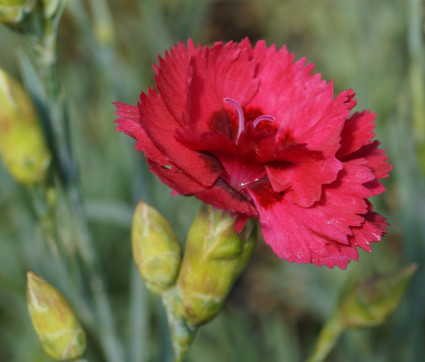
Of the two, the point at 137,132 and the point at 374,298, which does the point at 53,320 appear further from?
the point at 374,298

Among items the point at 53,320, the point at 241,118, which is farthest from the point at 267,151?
the point at 53,320

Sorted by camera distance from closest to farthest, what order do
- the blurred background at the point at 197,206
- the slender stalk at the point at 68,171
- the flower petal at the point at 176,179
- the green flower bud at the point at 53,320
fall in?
the flower petal at the point at 176,179, the green flower bud at the point at 53,320, the slender stalk at the point at 68,171, the blurred background at the point at 197,206

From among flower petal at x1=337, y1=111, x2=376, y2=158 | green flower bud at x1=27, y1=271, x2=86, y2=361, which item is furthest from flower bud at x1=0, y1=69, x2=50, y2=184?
flower petal at x1=337, y1=111, x2=376, y2=158

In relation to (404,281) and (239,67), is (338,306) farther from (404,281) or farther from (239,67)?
(239,67)

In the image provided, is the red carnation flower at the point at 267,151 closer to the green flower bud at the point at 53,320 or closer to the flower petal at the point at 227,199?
the flower petal at the point at 227,199

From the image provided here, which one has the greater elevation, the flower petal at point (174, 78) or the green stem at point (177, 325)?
the flower petal at point (174, 78)

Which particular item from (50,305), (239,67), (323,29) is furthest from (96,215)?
(323,29)

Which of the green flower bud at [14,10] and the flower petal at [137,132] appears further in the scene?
the green flower bud at [14,10]

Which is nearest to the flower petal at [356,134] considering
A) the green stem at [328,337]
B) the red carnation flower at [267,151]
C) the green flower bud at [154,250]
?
the red carnation flower at [267,151]

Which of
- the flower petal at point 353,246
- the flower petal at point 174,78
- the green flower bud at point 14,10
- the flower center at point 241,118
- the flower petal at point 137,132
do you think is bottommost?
the flower petal at point 353,246
